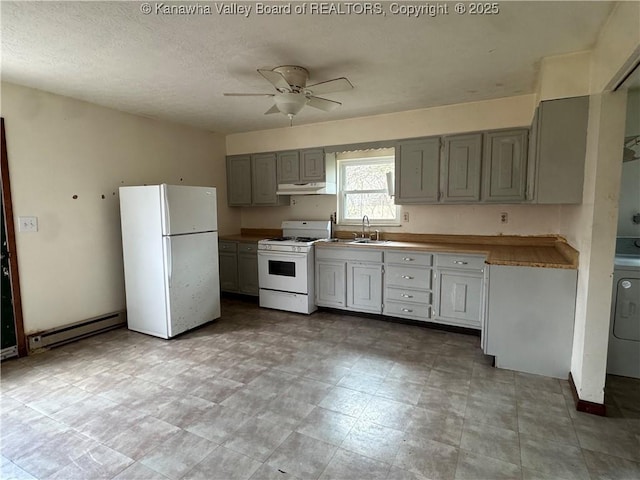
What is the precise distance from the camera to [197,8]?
1.91m

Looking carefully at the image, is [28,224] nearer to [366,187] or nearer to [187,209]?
[187,209]

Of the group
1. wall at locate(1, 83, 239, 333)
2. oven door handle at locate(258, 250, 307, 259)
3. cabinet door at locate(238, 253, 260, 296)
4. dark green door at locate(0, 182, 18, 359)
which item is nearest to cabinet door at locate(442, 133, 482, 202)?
oven door handle at locate(258, 250, 307, 259)

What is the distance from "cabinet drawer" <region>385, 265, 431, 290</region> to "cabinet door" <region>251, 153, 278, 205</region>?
1989mm

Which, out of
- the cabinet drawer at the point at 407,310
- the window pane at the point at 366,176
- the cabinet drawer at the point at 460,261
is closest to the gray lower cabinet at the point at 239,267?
the window pane at the point at 366,176

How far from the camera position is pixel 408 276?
379cm

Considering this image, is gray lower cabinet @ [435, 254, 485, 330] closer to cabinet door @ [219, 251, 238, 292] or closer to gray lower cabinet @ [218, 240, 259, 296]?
gray lower cabinet @ [218, 240, 259, 296]

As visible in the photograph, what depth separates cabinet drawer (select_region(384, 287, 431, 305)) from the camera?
12.2ft

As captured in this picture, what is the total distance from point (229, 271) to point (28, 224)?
7.83 ft

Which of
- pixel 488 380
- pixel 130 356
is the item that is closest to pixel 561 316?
pixel 488 380

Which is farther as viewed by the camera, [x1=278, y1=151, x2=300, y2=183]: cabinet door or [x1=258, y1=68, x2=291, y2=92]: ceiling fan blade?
[x1=278, y1=151, x2=300, y2=183]: cabinet door

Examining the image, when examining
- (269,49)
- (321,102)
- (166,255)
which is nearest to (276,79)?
(269,49)

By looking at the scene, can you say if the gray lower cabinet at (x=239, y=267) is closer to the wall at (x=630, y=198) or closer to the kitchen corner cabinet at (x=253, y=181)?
the kitchen corner cabinet at (x=253, y=181)

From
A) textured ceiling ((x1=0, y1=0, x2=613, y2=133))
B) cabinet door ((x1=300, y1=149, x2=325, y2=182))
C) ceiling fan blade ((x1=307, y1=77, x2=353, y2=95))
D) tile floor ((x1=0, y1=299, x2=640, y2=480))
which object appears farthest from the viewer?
cabinet door ((x1=300, y1=149, x2=325, y2=182))

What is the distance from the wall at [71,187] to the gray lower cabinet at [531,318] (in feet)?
12.6
